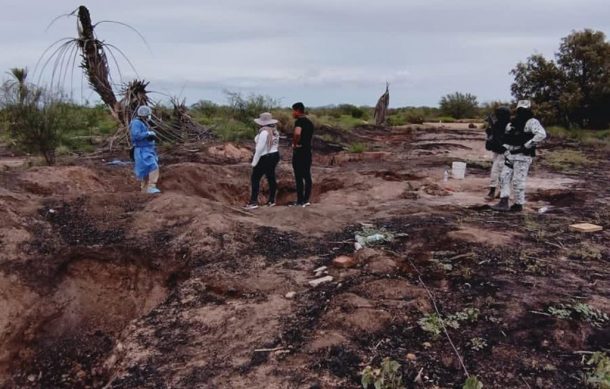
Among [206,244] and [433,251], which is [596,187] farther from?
[206,244]

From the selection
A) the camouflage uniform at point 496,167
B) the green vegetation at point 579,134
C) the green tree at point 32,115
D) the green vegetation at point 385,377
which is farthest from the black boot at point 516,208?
the green vegetation at point 579,134

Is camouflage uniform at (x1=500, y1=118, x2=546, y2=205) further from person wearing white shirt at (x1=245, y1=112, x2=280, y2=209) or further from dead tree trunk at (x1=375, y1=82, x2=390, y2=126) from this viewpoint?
dead tree trunk at (x1=375, y1=82, x2=390, y2=126)

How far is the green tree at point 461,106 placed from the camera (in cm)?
3719

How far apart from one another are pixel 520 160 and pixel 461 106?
31.1 metres

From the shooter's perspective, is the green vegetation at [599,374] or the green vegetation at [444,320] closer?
the green vegetation at [599,374]

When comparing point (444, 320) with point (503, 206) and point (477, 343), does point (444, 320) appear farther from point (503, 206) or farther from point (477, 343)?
point (503, 206)

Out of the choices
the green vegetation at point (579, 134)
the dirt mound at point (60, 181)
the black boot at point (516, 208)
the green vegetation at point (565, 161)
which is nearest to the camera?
the black boot at point (516, 208)

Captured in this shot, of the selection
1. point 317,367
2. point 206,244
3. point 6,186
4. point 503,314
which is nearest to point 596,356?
point 503,314

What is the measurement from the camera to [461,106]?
37.4m

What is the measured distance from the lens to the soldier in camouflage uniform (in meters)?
7.40

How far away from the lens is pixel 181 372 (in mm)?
3744

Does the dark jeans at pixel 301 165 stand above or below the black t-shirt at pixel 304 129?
below

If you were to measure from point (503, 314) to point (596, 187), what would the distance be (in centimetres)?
759

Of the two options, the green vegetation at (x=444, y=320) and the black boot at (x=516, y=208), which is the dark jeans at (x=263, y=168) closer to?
the black boot at (x=516, y=208)
